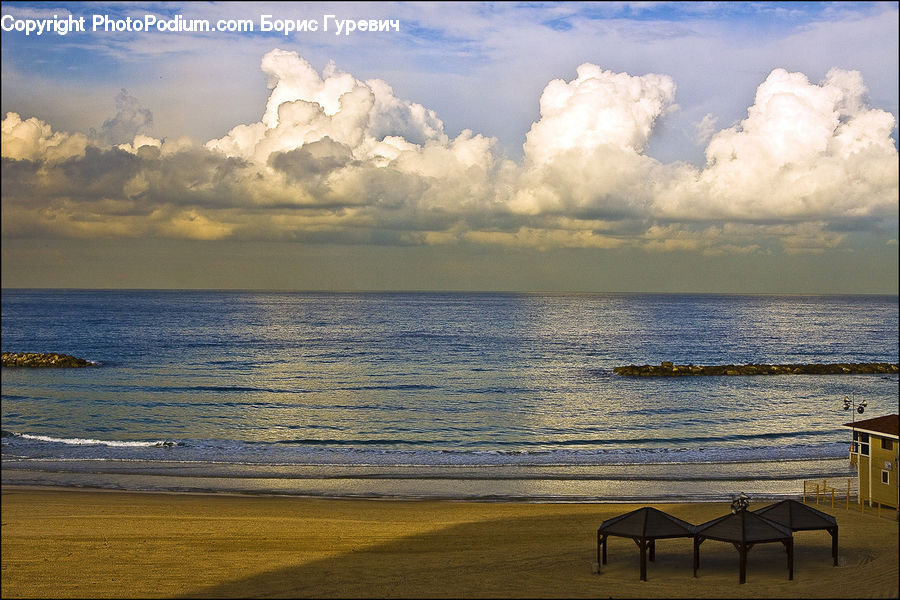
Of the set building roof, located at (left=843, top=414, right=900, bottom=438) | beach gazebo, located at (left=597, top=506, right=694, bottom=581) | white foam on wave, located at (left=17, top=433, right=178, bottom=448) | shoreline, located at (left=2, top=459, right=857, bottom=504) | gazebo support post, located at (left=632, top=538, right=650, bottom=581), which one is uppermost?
building roof, located at (left=843, top=414, right=900, bottom=438)

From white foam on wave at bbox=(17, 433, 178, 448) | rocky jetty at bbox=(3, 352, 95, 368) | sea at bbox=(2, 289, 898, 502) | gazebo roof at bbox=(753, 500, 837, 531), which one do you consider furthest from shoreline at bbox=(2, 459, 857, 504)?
rocky jetty at bbox=(3, 352, 95, 368)

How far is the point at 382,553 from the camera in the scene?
19594 millimetres

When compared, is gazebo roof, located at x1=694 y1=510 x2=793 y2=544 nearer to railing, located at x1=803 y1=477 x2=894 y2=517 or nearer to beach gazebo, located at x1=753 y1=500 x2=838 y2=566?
beach gazebo, located at x1=753 y1=500 x2=838 y2=566

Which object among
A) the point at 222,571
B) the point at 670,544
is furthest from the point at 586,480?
the point at 222,571

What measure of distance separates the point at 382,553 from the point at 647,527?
20.5 ft

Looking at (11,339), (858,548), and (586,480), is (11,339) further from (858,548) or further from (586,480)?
(858,548)

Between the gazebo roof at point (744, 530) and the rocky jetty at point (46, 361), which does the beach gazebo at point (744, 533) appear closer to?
the gazebo roof at point (744, 530)

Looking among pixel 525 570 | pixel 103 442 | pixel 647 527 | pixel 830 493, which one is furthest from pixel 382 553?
pixel 103 442

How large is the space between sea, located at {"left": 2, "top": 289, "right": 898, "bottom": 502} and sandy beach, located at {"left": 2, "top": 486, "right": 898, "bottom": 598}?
3093 mm

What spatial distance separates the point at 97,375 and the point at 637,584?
180ft

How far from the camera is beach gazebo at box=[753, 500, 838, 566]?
1822 centimetres

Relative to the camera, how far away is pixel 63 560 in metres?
18.7

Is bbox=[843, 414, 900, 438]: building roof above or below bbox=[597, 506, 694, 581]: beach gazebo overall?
above

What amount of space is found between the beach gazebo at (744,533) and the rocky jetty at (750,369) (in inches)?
1890
